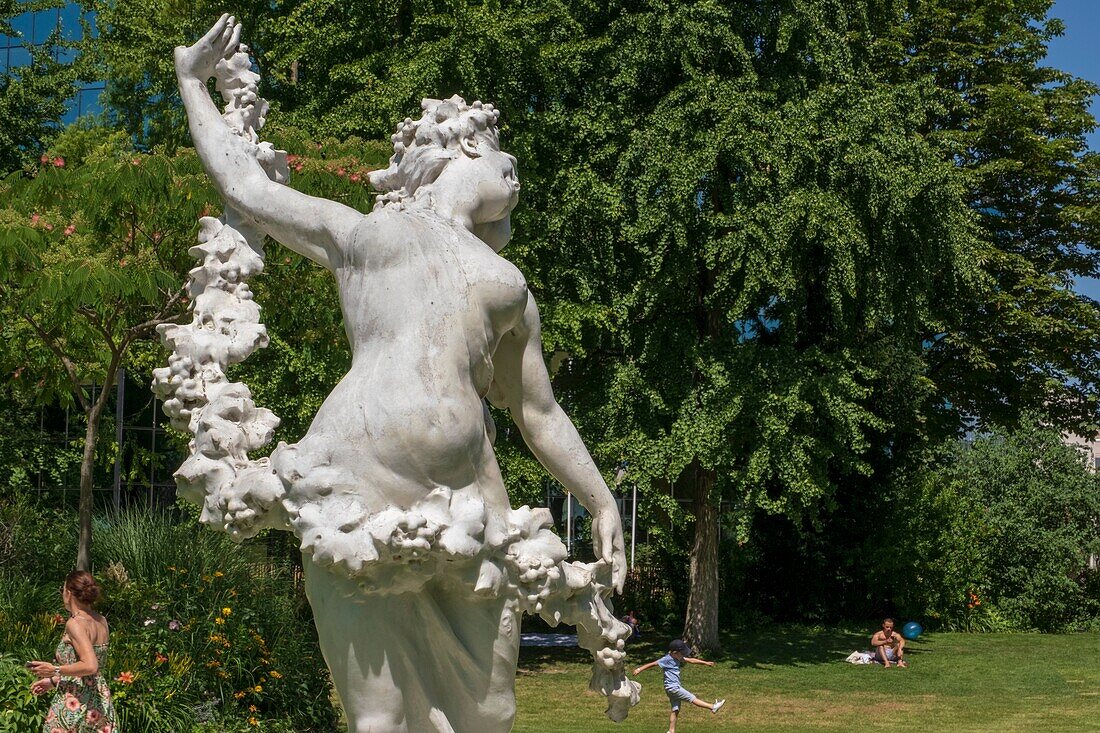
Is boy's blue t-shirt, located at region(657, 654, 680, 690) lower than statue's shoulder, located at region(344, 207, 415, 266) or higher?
lower

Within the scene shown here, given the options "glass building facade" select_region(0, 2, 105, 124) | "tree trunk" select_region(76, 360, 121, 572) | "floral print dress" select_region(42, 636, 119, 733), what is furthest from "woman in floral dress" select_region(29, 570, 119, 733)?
"glass building facade" select_region(0, 2, 105, 124)

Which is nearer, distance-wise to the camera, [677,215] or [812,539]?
[677,215]

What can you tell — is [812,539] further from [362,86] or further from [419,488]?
[419,488]

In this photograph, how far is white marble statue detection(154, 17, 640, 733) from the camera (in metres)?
3.87

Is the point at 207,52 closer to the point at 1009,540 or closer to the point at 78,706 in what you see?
the point at 78,706

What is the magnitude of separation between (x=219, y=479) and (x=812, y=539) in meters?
21.7

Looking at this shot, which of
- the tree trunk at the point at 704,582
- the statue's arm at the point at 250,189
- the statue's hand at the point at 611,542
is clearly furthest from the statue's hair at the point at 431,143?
the tree trunk at the point at 704,582

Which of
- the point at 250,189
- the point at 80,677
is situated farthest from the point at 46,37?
the point at 250,189

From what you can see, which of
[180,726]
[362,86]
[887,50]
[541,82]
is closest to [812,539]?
[887,50]

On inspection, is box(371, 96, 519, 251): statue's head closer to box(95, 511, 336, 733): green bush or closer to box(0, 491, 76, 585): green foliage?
box(95, 511, 336, 733): green bush

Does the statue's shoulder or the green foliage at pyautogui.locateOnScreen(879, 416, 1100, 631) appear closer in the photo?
the statue's shoulder

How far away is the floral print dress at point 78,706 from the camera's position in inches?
313

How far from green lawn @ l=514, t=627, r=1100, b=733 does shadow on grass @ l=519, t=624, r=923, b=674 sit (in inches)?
0.9

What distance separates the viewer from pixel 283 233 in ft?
14.2
